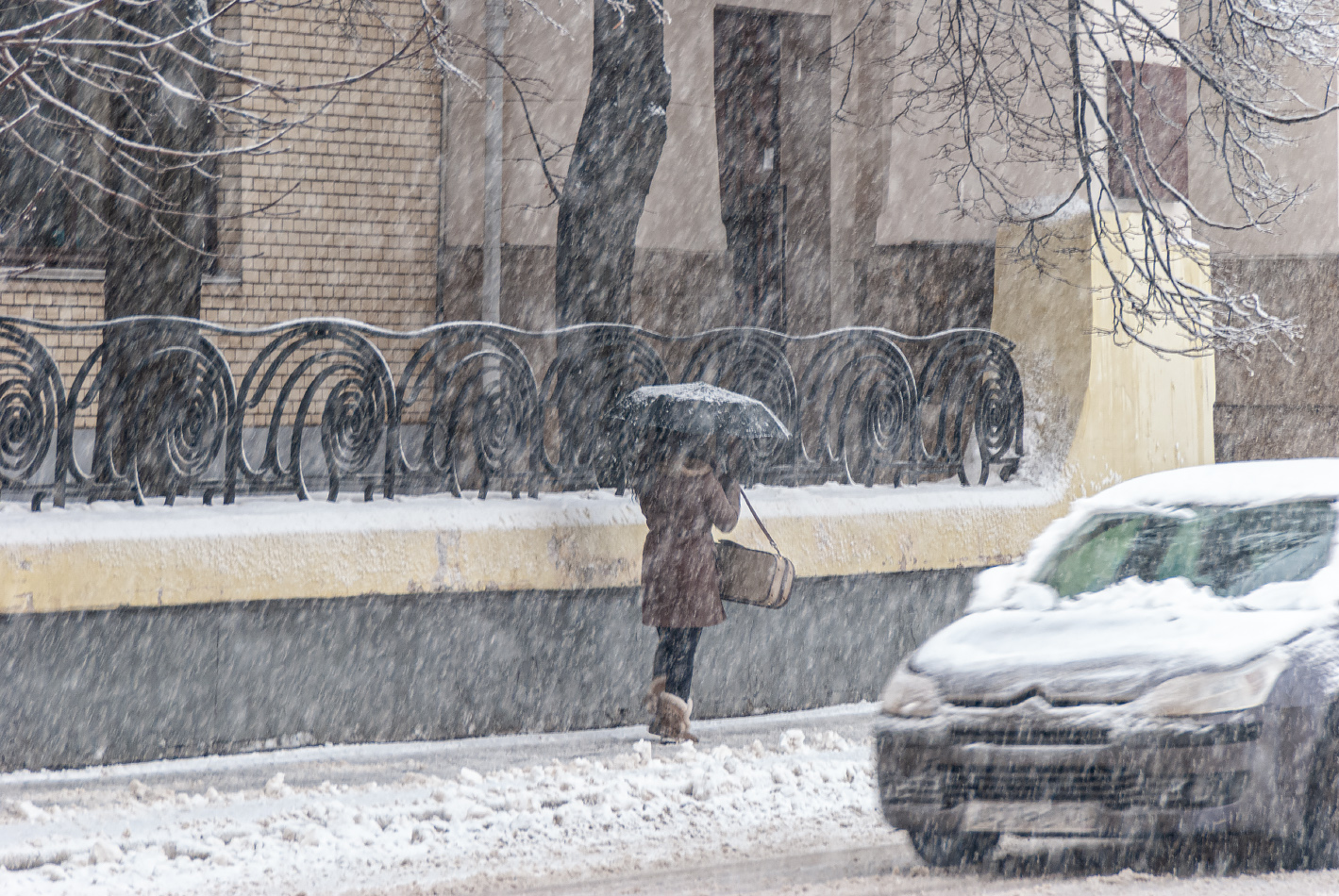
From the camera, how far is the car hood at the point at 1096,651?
537 centimetres

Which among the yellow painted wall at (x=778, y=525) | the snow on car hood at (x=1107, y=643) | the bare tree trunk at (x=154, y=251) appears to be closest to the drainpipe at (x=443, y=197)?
the bare tree trunk at (x=154, y=251)

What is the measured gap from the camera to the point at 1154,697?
5281mm

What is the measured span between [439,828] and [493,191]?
762cm

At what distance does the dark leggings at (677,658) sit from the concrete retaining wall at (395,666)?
471 millimetres

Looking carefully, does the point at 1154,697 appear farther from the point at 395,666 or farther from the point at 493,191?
the point at 493,191

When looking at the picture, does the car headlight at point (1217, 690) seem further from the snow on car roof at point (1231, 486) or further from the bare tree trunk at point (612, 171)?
the bare tree trunk at point (612, 171)

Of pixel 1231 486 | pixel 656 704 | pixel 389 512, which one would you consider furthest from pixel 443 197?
pixel 1231 486

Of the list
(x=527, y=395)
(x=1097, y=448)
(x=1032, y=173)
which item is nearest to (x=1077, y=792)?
(x=527, y=395)

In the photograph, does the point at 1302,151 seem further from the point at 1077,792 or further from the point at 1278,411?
the point at 1077,792

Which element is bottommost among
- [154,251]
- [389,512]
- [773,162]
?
[389,512]

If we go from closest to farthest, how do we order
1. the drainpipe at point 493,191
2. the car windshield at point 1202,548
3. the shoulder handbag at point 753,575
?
the car windshield at point 1202,548
the shoulder handbag at point 753,575
the drainpipe at point 493,191

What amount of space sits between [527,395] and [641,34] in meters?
2.85

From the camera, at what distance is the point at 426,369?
798 centimetres

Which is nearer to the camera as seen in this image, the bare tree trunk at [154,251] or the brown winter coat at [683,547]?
the bare tree trunk at [154,251]
